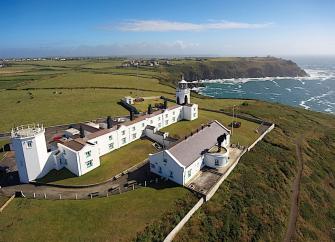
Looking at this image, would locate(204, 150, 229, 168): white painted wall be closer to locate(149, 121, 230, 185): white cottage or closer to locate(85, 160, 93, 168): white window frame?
locate(149, 121, 230, 185): white cottage

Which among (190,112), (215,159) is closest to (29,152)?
(215,159)

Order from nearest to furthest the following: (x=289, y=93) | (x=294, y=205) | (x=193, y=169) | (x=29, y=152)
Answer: (x=29, y=152)
(x=193, y=169)
(x=294, y=205)
(x=289, y=93)

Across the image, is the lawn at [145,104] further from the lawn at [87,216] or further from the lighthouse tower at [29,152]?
the lawn at [87,216]

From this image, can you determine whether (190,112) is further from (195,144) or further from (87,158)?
(87,158)

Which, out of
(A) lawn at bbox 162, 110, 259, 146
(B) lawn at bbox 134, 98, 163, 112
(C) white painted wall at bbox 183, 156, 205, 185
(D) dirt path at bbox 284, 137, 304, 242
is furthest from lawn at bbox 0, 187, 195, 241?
(B) lawn at bbox 134, 98, 163, 112

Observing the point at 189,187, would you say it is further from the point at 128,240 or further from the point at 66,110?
the point at 66,110

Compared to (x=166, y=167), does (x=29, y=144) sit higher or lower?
higher
